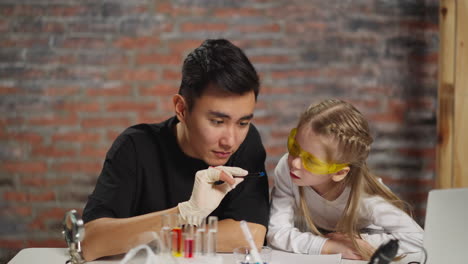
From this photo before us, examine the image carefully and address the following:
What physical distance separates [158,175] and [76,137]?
4.70 ft

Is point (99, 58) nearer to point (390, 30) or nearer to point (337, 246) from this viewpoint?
point (390, 30)

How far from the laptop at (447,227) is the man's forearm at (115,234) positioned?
2.65ft

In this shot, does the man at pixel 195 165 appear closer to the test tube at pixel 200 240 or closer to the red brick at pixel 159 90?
the test tube at pixel 200 240

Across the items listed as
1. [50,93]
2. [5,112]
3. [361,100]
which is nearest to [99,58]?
[50,93]

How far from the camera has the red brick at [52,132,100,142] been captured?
3322mm

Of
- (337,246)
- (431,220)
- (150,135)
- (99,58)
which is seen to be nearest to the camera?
(431,220)

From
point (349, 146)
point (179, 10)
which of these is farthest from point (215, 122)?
point (179, 10)

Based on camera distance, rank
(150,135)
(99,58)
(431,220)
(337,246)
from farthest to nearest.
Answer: (99,58)
(150,135)
(337,246)
(431,220)

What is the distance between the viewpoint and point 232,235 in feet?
5.90

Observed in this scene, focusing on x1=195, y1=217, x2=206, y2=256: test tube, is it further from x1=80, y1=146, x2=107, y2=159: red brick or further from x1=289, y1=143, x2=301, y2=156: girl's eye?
x1=80, y1=146, x2=107, y2=159: red brick

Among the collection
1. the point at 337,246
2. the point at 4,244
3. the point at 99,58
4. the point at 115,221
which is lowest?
the point at 4,244

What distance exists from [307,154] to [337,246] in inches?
13.0

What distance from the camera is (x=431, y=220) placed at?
1.37 m

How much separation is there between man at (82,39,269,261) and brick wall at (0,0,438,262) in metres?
1.24
